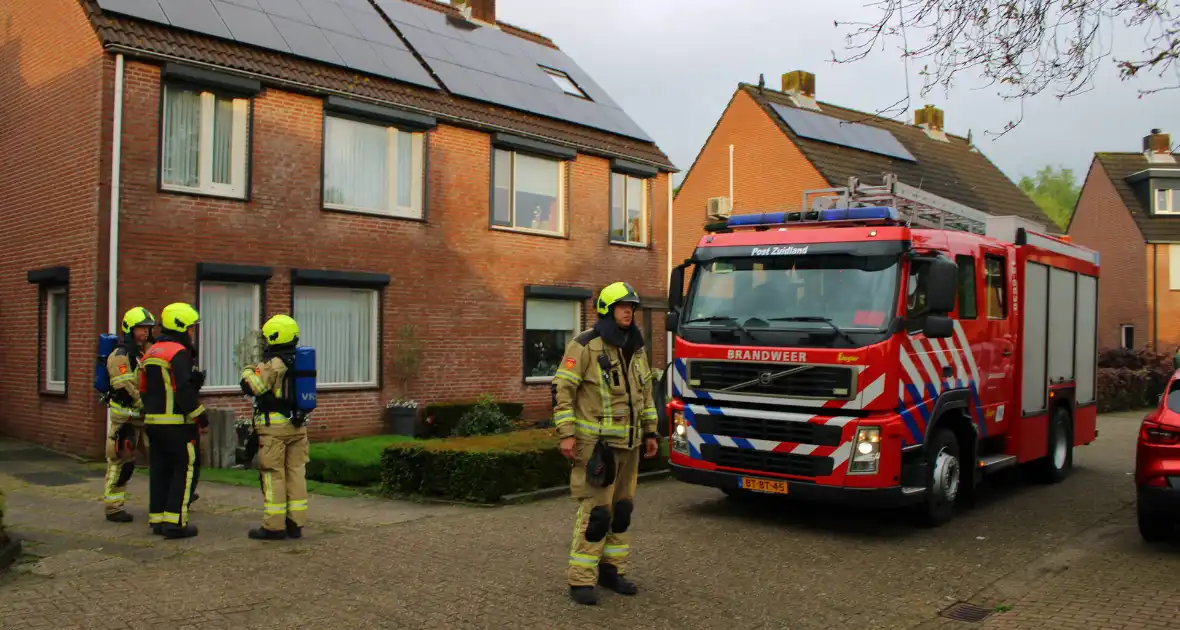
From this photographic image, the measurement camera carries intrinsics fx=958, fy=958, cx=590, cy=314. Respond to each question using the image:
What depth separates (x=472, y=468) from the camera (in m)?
9.60

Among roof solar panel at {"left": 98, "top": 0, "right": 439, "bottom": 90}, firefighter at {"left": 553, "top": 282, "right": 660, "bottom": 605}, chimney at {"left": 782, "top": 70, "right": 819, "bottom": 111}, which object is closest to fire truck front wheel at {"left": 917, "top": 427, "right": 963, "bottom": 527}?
firefighter at {"left": 553, "top": 282, "right": 660, "bottom": 605}

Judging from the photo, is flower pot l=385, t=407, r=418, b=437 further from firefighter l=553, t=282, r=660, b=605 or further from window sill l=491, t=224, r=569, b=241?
firefighter l=553, t=282, r=660, b=605

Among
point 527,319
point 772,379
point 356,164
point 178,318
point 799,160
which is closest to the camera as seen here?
point 178,318

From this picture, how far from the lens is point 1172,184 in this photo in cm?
3594

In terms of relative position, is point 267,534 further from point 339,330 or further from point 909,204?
point 339,330

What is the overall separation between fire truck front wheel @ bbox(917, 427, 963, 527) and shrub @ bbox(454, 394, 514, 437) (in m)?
7.05

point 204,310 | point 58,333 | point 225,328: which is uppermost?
point 204,310

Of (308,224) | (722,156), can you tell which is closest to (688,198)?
(722,156)

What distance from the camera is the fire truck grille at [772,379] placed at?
26.3ft

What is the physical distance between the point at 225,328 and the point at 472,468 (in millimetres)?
5874

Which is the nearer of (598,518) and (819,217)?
(598,518)

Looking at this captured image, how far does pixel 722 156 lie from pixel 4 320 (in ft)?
69.4

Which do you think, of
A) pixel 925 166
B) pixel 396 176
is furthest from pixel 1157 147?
pixel 396 176

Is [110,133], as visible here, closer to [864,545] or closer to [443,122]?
[443,122]
